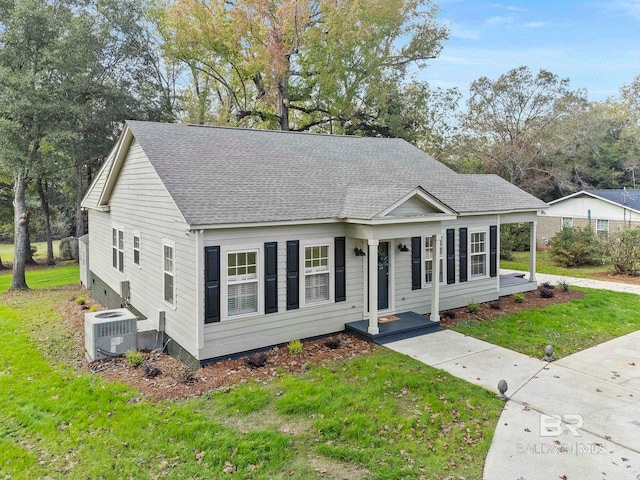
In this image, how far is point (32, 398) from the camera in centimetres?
733

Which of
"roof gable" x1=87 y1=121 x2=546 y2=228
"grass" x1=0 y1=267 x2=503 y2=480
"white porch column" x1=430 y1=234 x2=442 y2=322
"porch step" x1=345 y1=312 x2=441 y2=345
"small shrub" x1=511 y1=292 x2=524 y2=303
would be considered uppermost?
"roof gable" x1=87 y1=121 x2=546 y2=228

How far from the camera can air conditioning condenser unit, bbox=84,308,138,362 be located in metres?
8.96

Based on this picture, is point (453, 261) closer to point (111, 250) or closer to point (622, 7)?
point (111, 250)

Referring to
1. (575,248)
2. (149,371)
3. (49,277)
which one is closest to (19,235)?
(49,277)

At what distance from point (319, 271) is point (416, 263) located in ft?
10.3

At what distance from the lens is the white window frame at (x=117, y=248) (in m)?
13.2

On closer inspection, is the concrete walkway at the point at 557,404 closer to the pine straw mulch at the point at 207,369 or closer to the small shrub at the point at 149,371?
the pine straw mulch at the point at 207,369

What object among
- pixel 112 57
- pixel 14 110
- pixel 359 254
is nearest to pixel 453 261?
pixel 359 254

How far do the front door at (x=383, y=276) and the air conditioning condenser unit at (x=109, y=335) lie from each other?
5914mm

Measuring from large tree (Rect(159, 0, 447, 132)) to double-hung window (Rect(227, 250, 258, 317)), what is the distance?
64.9 ft

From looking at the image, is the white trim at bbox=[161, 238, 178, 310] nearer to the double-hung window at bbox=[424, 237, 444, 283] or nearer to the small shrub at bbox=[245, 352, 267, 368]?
the small shrub at bbox=[245, 352, 267, 368]

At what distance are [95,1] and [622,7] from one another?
27.1 m

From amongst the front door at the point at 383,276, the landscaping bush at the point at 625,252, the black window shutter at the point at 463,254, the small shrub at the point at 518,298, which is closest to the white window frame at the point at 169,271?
the front door at the point at 383,276

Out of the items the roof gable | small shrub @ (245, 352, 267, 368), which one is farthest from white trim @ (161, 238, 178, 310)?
small shrub @ (245, 352, 267, 368)
